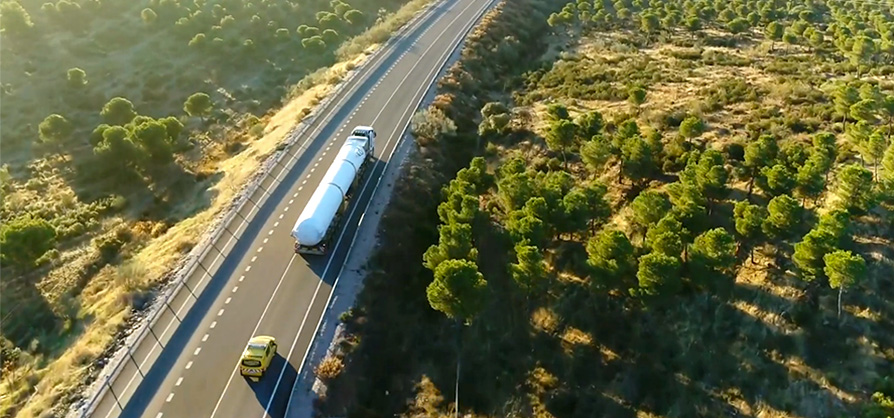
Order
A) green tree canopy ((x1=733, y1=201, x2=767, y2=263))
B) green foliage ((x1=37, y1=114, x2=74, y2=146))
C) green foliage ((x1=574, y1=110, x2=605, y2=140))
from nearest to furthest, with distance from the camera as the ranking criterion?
green tree canopy ((x1=733, y1=201, x2=767, y2=263)), green foliage ((x1=574, y1=110, x2=605, y2=140)), green foliage ((x1=37, y1=114, x2=74, y2=146))

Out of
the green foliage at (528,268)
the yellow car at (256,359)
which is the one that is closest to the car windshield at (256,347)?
the yellow car at (256,359)

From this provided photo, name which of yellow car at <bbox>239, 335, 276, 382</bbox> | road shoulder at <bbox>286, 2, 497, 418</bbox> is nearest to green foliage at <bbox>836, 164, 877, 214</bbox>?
road shoulder at <bbox>286, 2, 497, 418</bbox>

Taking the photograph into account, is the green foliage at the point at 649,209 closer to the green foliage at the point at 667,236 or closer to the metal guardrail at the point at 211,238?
the green foliage at the point at 667,236

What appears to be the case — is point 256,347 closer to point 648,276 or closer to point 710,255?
point 648,276

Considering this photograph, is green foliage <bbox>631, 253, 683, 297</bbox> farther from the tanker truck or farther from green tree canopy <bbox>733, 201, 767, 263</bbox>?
the tanker truck

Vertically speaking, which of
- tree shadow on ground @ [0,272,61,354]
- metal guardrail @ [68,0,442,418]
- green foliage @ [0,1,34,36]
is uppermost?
green foliage @ [0,1,34,36]

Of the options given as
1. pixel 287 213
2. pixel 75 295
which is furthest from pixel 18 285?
pixel 287 213
